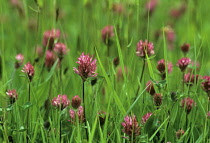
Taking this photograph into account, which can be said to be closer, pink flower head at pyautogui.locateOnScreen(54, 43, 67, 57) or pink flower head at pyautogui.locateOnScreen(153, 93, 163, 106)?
pink flower head at pyautogui.locateOnScreen(153, 93, 163, 106)

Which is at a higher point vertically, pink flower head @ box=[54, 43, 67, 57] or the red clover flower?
pink flower head @ box=[54, 43, 67, 57]

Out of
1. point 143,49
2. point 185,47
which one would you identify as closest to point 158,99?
point 143,49

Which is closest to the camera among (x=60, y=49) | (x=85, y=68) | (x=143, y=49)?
(x=85, y=68)

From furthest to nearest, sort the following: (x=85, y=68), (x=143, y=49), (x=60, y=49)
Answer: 1. (x=60, y=49)
2. (x=143, y=49)
3. (x=85, y=68)

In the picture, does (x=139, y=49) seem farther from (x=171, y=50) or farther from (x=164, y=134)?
(x=171, y=50)

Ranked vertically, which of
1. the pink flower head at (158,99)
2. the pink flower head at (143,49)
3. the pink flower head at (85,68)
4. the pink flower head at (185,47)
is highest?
the pink flower head at (185,47)

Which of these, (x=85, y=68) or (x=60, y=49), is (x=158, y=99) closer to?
(x=85, y=68)

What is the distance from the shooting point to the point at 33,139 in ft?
4.62

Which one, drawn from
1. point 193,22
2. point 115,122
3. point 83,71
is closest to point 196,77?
point 115,122

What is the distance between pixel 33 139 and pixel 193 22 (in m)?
2.23

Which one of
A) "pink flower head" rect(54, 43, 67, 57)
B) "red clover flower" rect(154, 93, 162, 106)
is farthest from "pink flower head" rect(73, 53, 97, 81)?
"pink flower head" rect(54, 43, 67, 57)

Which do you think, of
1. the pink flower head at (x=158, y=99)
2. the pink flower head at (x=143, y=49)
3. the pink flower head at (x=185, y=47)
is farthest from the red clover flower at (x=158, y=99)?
the pink flower head at (x=185, y=47)

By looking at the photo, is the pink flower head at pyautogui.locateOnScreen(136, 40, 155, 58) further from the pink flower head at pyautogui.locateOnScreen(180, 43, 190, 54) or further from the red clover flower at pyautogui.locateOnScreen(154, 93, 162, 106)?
the pink flower head at pyautogui.locateOnScreen(180, 43, 190, 54)

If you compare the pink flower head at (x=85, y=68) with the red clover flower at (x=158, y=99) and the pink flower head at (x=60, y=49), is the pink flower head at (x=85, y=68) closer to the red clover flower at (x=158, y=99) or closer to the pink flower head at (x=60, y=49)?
the red clover flower at (x=158, y=99)
